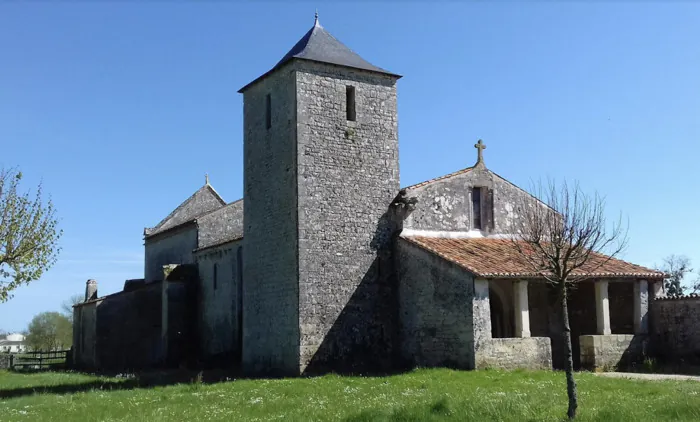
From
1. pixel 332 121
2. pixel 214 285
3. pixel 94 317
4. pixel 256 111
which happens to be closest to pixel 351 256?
pixel 332 121

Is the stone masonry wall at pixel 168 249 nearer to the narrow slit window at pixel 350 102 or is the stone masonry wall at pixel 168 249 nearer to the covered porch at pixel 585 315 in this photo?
the narrow slit window at pixel 350 102

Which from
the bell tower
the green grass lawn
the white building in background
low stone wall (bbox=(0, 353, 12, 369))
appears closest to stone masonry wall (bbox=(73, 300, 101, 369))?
low stone wall (bbox=(0, 353, 12, 369))

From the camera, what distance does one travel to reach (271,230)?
24.3m

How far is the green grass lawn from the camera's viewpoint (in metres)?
13.1

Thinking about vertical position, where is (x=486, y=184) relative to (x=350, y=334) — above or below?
above

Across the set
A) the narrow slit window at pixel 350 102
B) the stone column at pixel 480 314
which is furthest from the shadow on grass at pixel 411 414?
the narrow slit window at pixel 350 102

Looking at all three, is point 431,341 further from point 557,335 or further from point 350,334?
point 557,335

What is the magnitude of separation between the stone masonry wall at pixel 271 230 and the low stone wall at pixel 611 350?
8.94 m

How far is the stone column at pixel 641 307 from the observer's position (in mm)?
23625

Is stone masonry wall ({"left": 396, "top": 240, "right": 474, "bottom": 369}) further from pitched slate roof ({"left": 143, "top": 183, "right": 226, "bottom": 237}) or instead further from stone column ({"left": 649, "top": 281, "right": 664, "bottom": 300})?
pitched slate roof ({"left": 143, "top": 183, "right": 226, "bottom": 237})

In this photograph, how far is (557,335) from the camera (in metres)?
24.7

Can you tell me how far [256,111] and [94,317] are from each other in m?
14.2

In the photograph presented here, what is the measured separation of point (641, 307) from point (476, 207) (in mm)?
6285

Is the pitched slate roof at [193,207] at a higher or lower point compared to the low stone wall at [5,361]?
higher
